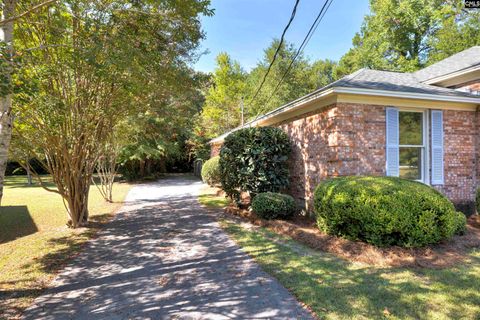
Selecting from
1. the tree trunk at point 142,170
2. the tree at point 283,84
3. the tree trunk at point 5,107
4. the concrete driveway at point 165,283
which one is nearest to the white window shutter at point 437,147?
the concrete driveway at point 165,283

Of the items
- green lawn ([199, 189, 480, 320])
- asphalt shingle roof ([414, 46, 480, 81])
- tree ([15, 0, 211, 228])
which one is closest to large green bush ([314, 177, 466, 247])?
green lawn ([199, 189, 480, 320])

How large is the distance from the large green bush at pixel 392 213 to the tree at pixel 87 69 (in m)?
4.57

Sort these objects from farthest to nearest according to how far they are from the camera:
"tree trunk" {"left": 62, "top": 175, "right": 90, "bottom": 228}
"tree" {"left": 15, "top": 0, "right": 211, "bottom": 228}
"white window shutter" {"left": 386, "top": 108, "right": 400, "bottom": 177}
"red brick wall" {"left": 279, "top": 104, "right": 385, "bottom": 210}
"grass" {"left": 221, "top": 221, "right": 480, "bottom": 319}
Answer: "tree trunk" {"left": 62, "top": 175, "right": 90, "bottom": 228} < "white window shutter" {"left": 386, "top": 108, "right": 400, "bottom": 177} < "red brick wall" {"left": 279, "top": 104, "right": 385, "bottom": 210} < "tree" {"left": 15, "top": 0, "right": 211, "bottom": 228} < "grass" {"left": 221, "top": 221, "right": 480, "bottom": 319}

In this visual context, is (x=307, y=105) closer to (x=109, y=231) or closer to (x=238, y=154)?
(x=238, y=154)

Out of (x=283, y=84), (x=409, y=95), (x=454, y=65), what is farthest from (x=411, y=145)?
(x=283, y=84)

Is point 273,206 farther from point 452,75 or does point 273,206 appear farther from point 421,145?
point 452,75

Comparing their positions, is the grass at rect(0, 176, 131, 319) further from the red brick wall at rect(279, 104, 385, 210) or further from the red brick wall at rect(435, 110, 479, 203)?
the red brick wall at rect(435, 110, 479, 203)

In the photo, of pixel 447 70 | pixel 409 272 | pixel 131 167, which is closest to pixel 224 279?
pixel 409 272

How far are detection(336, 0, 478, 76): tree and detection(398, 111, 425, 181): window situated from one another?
15.7 meters

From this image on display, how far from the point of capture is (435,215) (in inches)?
184

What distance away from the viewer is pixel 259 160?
7.93m

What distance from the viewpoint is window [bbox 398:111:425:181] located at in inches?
273

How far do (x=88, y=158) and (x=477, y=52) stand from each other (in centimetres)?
1317

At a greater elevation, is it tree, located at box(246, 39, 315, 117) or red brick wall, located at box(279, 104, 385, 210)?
tree, located at box(246, 39, 315, 117)
